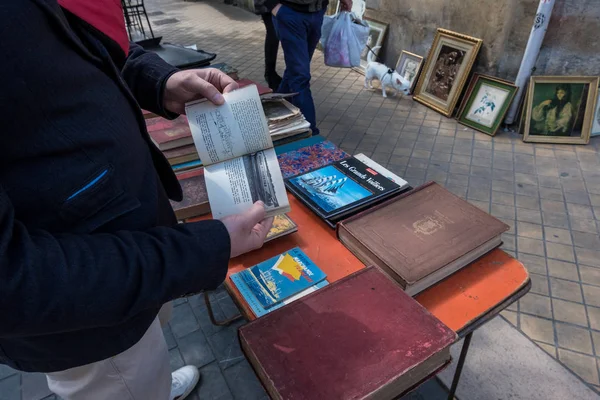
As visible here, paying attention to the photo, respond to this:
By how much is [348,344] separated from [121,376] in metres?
0.60

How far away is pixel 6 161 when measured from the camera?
58 cm

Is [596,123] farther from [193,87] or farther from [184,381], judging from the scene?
[184,381]

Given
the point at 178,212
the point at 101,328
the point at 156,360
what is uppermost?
the point at 101,328

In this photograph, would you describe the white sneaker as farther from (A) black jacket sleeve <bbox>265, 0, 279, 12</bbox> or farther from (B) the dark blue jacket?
(A) black jacket sleeve <bbox>265, 0, 279, 12</bbox>

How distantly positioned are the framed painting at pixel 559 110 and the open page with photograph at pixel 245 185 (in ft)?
11.2

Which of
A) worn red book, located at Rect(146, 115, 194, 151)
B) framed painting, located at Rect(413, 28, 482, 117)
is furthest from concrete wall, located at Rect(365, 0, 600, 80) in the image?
worn red book, located at Rect(146, 115, 194, 151)

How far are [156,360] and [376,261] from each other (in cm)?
71

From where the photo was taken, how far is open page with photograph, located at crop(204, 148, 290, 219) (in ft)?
3.25

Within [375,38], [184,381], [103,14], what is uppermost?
[103,14]

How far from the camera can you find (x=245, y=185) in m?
1.02

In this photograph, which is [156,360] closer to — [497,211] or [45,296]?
[45,296]

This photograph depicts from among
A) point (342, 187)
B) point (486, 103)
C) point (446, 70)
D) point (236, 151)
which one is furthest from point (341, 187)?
point (446, 70)

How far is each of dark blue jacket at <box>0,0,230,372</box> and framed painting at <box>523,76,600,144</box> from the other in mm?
3787

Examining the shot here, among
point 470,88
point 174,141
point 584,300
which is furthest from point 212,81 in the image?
point 470,88
